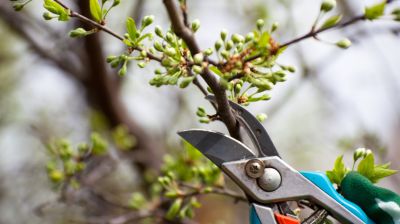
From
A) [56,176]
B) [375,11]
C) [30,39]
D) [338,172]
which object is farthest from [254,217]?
[30,39]

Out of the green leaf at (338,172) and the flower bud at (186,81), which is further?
the green leaf at (338,172)

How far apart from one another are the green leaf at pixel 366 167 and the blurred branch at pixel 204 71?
0.85ft

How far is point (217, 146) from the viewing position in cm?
96

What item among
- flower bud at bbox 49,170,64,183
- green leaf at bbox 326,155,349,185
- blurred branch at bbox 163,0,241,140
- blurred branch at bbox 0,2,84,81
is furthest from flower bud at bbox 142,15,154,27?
blurred branch at bbox 0,2,84,81

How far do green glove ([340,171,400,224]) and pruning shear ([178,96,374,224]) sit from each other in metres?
0.02

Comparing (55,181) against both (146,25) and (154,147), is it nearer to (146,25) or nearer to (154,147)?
(146,25)

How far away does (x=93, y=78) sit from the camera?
2756mm

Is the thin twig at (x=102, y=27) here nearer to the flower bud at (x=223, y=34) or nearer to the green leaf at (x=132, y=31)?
the green leaf at (x=132, y=31)

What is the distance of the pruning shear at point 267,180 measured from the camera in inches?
37.0

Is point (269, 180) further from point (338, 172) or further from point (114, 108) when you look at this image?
point (114, 108)

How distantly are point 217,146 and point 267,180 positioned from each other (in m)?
0.10

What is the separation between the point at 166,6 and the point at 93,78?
2.06 meters

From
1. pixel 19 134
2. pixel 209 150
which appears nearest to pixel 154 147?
pixel 19 134

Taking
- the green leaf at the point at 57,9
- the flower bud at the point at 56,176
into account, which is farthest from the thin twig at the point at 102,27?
the flower bud at the point at 56,176
